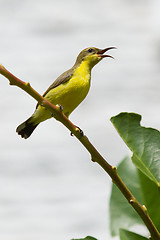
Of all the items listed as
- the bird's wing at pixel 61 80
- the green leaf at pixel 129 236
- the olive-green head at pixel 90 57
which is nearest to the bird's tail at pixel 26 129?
the bird's wing at pixel 61 80

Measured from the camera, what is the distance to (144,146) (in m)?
0.66

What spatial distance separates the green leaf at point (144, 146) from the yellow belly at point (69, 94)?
89 cm

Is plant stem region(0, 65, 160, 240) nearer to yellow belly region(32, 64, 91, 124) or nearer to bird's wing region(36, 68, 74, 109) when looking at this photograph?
yellow belly region(32, 64, 91, 124)

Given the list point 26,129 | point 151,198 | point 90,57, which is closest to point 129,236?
point 151,198

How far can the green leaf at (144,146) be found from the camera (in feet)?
2.14

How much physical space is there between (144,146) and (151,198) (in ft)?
0.40

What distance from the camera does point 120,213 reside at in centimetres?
78

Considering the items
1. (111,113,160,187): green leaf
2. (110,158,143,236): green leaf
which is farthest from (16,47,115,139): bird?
(111,113,160,187): green leaf

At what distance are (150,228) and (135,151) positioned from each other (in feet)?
0.49

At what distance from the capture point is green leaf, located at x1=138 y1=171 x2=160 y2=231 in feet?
2.28

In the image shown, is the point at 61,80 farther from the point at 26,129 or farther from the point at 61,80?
the point at 26,129

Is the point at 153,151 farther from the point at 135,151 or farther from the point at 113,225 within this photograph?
the point at 113,225

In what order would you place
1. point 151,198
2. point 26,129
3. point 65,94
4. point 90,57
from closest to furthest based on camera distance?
point 151,198 < point 65,94 < point 26,129 < point 90,57

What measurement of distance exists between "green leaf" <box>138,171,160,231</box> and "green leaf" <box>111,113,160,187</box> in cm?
6
